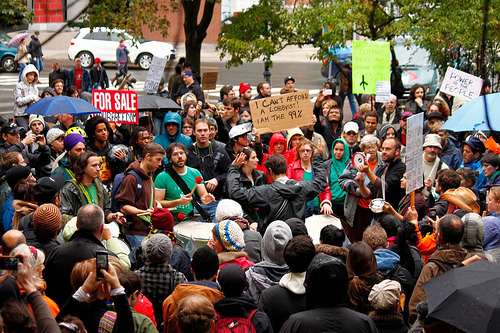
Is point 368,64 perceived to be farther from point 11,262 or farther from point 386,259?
point 11,262

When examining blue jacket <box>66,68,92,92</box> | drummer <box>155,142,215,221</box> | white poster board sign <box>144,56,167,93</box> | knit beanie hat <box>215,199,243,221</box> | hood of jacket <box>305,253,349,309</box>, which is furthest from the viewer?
blue jacket <box>66,68,92,92</box>

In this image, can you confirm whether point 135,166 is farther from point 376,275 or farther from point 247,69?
point 247,69

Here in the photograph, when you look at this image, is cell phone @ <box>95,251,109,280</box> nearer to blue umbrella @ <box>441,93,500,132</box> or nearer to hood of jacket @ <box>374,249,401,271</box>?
hood of jacket @ <box>374,249,401,271</box>

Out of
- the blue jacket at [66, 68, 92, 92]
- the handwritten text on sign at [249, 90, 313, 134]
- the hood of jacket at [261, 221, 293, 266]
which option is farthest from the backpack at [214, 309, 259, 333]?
the blue jacket at [66, 68, 92, 92]

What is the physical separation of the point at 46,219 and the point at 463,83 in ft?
23.8

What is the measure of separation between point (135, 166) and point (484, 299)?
4036mm

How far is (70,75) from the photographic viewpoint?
17125 millimetres

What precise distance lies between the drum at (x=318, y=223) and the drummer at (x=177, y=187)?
1.05 metres

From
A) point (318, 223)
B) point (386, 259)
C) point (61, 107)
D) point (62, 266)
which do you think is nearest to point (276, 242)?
point (386, 259)

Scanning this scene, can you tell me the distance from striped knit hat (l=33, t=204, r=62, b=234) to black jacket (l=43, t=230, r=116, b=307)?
34 centimetres

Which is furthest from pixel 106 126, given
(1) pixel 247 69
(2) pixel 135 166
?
(1) pixel 247 69

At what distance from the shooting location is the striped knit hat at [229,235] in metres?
5.09

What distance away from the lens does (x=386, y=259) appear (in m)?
4.94

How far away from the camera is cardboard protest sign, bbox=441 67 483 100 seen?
400 inches
